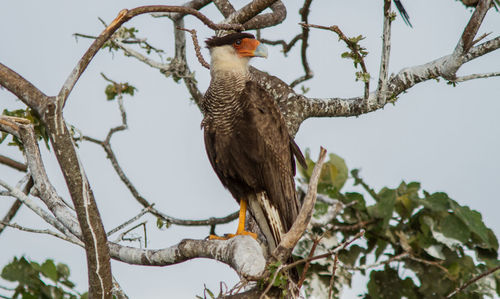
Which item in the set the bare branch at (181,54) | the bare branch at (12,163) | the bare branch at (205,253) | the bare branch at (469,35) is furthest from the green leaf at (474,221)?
the bare branch at (12,163)

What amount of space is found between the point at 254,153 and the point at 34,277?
1.47 m

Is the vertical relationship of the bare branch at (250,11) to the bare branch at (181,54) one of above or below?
below

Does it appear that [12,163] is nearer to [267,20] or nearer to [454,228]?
[267,20]

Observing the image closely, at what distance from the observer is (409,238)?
3.57 metres

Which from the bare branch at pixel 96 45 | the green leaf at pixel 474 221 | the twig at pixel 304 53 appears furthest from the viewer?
the twig at pixel 304 53

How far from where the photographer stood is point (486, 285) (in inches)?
141

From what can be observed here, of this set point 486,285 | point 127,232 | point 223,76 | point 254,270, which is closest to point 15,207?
point 127,232

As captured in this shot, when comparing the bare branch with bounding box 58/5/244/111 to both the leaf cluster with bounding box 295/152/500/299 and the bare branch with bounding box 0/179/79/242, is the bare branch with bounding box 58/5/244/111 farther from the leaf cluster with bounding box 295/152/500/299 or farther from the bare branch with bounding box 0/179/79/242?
the leaf cluster with bounding box 295/152/500/299

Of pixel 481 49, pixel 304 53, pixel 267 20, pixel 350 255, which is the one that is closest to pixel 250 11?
pixel 267 20

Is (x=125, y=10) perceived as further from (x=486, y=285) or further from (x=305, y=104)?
(x=486, y=285)

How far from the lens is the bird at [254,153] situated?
11.7 feet

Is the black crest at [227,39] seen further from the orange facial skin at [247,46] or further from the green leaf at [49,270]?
the green leaf at [49,270]

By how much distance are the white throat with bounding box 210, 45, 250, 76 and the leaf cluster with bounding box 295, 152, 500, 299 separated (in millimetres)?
936

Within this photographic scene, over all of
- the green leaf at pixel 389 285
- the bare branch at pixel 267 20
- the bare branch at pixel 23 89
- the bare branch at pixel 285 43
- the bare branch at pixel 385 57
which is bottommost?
the green leaf at pixel 389 285
